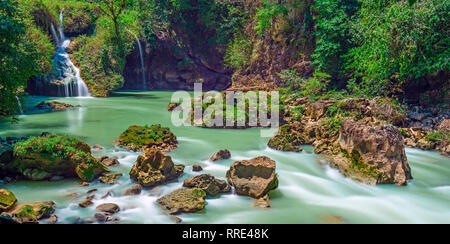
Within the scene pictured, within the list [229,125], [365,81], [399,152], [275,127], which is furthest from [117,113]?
[399,152]

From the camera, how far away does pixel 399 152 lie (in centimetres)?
608

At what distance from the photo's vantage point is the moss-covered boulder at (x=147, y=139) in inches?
312

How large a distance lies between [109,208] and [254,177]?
240 cm

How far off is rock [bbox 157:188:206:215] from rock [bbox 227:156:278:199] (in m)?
0.70

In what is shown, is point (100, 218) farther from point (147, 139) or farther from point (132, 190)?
point (147, 139)

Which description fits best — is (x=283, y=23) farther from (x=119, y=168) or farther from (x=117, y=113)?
(x=119, y=168)

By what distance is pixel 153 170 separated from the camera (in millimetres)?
5680

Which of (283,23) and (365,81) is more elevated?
(283,23)

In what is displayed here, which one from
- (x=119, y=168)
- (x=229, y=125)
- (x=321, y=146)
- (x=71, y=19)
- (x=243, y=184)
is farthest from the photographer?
(x=71, y=19)

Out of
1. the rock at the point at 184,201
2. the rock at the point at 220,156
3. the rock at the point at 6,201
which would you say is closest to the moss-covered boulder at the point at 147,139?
the rock at the point at 220,156

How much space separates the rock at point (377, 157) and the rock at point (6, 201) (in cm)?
585

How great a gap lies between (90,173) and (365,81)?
10.7 metres

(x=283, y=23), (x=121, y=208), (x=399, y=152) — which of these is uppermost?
(x=283, y=23)

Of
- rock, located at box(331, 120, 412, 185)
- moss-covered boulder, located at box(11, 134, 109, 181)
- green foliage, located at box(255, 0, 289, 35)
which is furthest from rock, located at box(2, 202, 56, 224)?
green foliage, located at box(255, 0, 289, 35)
